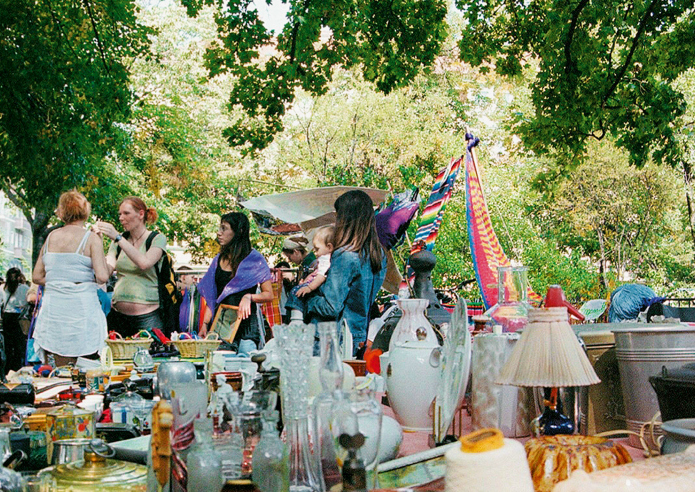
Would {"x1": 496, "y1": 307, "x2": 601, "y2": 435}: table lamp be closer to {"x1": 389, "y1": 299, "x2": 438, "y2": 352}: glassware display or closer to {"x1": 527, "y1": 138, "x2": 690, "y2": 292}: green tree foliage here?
{"x1": 389, "y1": 299, "x2": 438, "y2": 352}: glassware display

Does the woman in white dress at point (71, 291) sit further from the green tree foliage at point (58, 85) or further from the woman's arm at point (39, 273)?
the green tree foliage at point (58, 85)

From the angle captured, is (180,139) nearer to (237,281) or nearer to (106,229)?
(106,229)

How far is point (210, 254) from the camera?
20000 millimetres

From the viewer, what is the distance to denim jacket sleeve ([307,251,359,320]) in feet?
11.4

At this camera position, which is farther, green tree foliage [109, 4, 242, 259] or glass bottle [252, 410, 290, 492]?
green tree foliage [109, 4, 242, 259]

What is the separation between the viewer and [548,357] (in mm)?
1398

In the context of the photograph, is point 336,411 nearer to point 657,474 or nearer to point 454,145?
point 657,474

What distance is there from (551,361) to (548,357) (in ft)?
0.04

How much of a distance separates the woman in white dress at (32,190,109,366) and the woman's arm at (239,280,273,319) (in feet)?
3.10

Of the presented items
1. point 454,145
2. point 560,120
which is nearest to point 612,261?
point 454,145

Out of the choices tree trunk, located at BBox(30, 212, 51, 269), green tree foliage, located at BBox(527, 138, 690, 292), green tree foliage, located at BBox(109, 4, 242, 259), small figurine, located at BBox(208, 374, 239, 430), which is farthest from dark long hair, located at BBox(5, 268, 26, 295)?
green tree foliage, located at BBox(527, 138, 690, 292)

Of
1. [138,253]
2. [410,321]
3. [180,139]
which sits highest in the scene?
[180,139]

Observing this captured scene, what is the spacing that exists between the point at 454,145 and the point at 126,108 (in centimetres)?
1308

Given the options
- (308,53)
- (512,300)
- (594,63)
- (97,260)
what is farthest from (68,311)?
(594,63)
